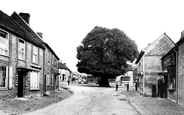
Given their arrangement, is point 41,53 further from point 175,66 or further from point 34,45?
point 175,66

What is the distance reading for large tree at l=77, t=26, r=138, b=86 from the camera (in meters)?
47.0

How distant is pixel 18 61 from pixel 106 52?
3075cm

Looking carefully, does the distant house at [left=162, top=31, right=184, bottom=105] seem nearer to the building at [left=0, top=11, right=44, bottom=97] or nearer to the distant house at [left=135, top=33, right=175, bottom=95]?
the distant house at [left=135, top=33, right=175, bottom=95]

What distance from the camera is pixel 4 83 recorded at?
1688 cm

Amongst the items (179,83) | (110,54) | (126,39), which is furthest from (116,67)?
(179,83)

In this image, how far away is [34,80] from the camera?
2283 cm

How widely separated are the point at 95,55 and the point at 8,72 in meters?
31.8

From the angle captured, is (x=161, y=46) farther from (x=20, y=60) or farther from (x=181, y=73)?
(x=20, y=60)

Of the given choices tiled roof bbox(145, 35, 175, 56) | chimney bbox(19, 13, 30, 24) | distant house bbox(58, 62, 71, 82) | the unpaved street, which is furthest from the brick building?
distant house bbox(58, 62, 71, 82)

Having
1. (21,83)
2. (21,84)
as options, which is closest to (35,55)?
(21,83)

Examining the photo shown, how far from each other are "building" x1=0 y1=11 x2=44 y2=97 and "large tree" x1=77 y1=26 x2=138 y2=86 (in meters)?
22.8

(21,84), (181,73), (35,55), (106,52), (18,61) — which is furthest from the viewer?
(106,52)

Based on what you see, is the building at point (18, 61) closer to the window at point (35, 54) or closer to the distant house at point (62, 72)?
the window at point (35, 54)

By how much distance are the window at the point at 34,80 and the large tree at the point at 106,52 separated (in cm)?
2393
